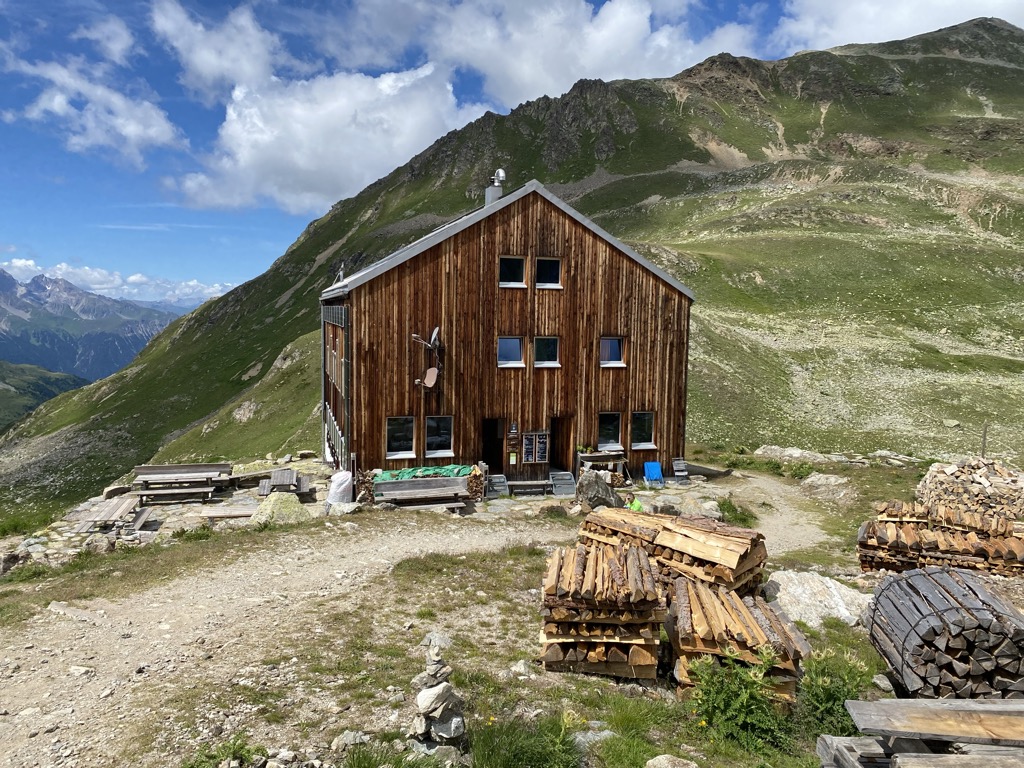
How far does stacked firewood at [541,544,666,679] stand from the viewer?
10.2 m

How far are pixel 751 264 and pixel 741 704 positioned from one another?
232 feet

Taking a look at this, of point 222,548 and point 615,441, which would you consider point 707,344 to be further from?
point 222,548

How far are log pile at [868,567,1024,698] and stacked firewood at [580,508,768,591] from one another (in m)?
3.06

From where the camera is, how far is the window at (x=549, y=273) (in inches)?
1000

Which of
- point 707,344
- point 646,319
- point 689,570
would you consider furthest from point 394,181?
point 689,570

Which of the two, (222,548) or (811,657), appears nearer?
(811,657)

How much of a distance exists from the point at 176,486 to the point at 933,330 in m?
68.7

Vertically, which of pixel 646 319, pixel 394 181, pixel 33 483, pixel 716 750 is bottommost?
pixel 33 483

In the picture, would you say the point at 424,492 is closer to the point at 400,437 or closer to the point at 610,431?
the point at 400,437

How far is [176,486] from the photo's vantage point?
75.3ft

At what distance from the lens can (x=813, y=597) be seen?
46.4 feet

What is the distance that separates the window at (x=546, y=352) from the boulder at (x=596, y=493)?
5.28 m

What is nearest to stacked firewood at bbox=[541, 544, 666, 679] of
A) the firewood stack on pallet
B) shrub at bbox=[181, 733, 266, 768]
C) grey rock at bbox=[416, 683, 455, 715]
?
grey rock at bbox=[416, 683, 455, 715]

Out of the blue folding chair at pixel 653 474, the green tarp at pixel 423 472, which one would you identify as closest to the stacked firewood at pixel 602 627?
the green tarp at pixel 423 472
